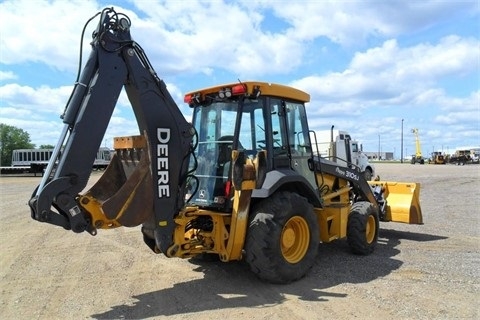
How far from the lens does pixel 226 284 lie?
243 inches

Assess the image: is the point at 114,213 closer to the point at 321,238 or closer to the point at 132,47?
the point at 132,47

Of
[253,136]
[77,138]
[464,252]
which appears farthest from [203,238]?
[464,252]

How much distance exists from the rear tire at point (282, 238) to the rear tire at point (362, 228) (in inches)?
54.5

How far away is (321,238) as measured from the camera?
7.47m

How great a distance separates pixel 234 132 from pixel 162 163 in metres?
1.27

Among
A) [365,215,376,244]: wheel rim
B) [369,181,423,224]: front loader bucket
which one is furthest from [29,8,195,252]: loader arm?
[369,181,423,224]: front loader bucket

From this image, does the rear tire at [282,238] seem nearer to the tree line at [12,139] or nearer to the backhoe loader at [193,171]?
the backhoe loader at [193,171]

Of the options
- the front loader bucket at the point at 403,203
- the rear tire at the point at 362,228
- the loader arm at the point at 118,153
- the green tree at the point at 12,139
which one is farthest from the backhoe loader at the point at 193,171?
the green tree at the point at 12,139

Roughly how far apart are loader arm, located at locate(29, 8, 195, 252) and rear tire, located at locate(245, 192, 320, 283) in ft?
3.55

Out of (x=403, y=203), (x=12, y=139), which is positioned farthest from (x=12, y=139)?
(x=403, y=203)

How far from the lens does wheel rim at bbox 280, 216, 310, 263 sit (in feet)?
20.8

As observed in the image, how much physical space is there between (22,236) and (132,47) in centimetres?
642

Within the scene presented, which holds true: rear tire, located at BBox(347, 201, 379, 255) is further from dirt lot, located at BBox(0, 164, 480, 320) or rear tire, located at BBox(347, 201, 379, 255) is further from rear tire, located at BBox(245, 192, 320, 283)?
rear tire, located at BBox(245, 192, 320, 283)

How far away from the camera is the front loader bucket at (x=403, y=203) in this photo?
9.26 m
